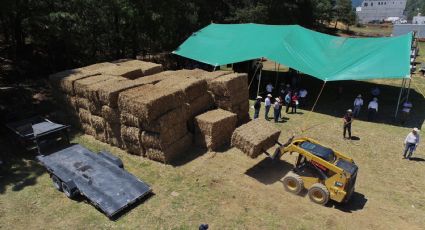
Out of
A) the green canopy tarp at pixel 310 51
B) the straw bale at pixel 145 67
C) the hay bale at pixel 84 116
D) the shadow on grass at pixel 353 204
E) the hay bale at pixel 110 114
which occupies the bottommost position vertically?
the shadow on grass at pixel 353 204

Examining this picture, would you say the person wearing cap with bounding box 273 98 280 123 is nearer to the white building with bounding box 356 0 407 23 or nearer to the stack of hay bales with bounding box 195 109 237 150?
the stack of hay bales with bounding box 195 109 237 150

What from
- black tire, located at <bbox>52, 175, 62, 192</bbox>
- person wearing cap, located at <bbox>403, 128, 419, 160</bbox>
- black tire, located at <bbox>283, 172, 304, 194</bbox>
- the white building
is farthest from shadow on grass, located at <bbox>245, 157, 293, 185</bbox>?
the white building

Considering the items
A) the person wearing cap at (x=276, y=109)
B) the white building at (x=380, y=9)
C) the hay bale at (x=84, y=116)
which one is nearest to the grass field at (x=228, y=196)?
the hay bale at (x=84, y=116)

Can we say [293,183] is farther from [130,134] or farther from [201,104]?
[130,134]

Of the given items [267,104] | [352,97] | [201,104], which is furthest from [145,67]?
[352,97]

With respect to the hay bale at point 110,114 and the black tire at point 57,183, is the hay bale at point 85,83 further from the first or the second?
the black tire at point 57,183

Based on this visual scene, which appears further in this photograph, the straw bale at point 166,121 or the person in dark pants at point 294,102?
the person in dark pants at point 294,102
